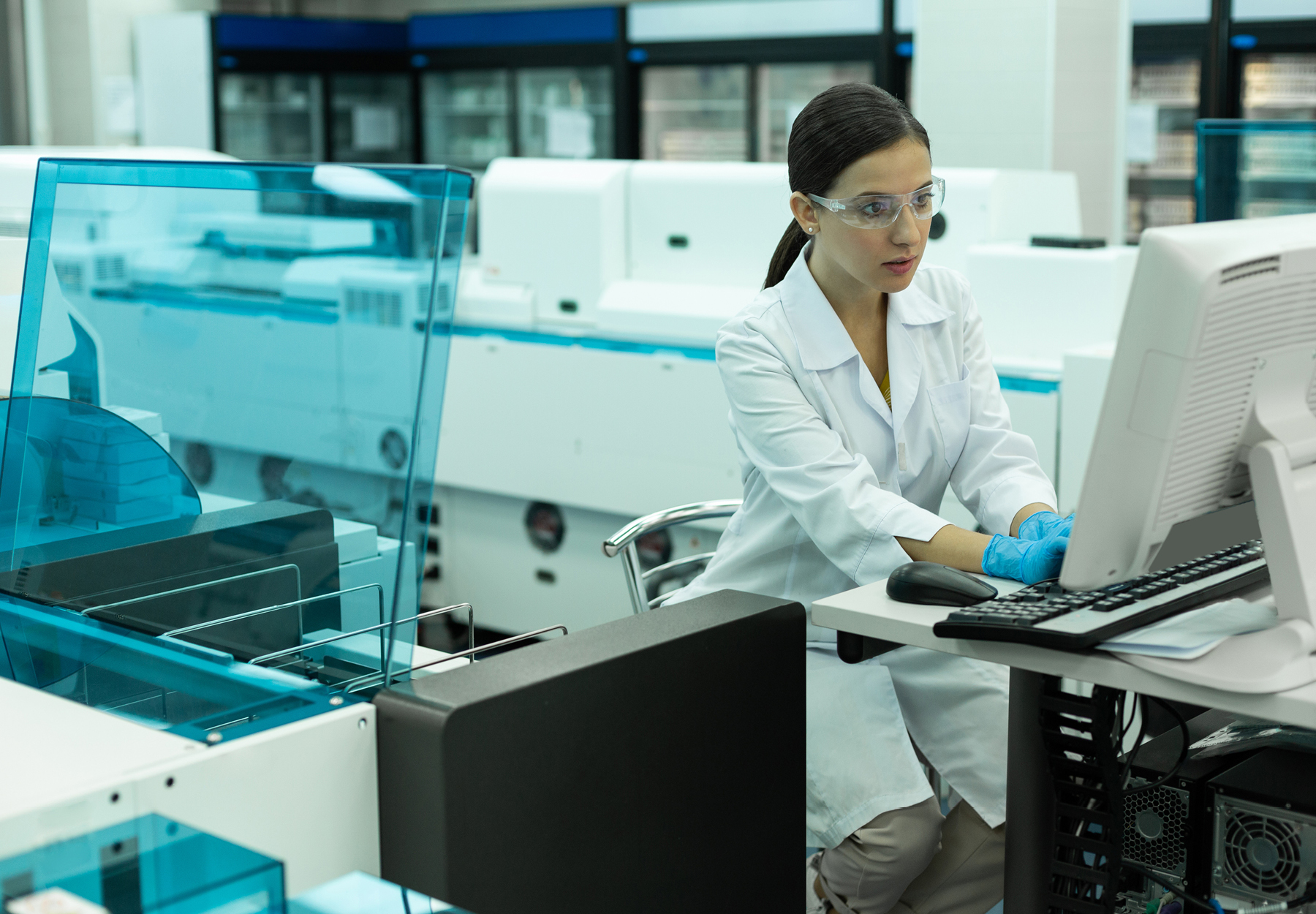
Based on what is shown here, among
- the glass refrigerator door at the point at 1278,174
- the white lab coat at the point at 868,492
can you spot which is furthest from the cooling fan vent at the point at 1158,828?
the glass refrigerator door at the point at 1278,174

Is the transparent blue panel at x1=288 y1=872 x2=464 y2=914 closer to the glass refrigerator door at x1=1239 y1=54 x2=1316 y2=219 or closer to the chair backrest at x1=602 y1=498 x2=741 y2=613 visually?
the chair backrest at x1=602 y1=498 x2=741 y2=613

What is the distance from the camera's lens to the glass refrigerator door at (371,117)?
7.66m

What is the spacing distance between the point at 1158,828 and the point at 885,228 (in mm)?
760

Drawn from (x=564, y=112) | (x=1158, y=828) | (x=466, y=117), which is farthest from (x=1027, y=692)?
(x=466, y=117)

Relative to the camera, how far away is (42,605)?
1.49m

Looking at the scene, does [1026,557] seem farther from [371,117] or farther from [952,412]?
[371,117]

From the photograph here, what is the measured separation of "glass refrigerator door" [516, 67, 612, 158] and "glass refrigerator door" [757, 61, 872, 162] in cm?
85

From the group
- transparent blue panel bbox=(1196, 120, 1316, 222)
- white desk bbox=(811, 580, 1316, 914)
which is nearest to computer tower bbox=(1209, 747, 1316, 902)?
white desk bbox=(811, 580, 1316, 914)

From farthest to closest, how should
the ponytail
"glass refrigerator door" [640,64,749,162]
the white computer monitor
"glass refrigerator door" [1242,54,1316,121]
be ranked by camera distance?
"glass refrigerator door" [640,64,749,162] < "glass refrigerator door" [1242,54,1316,121] < the ponytail < the white computer monitor

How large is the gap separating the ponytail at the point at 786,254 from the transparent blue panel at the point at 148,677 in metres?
0.98

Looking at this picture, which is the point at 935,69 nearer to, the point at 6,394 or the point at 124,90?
the point at 6,394

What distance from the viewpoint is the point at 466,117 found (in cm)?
773

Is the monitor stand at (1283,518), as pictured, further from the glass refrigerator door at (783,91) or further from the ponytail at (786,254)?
the glass refrigerator door at (783,91)

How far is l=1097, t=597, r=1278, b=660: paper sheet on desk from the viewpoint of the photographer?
4.04 feet
